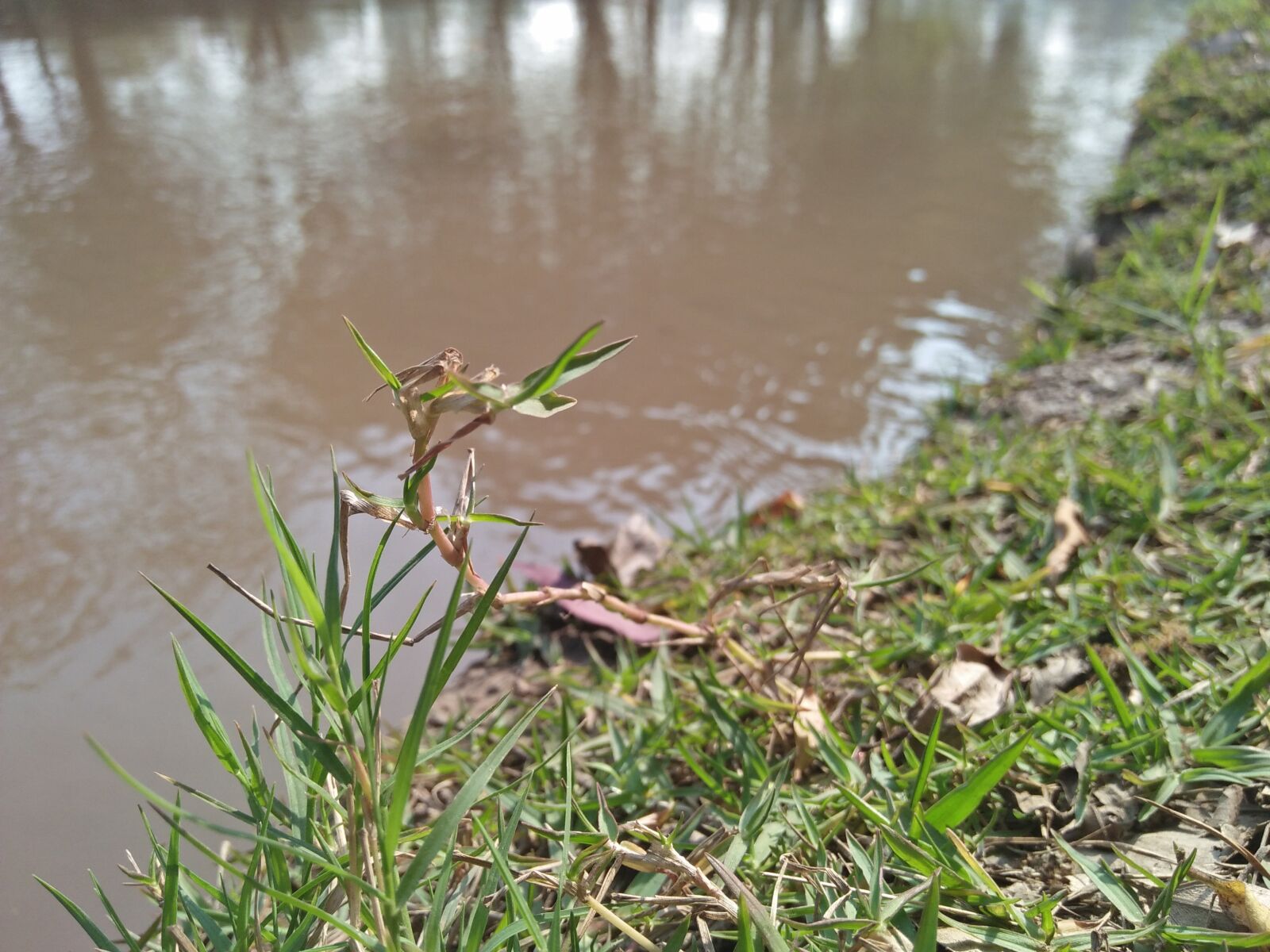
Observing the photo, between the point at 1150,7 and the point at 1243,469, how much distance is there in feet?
40.9

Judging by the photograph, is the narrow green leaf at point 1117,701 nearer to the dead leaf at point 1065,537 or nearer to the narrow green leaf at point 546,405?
the dead leaf at point 1065,537

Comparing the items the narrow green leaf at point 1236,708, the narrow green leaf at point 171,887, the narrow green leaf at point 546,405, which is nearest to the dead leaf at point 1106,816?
the narrow green leaf at point 1236,708

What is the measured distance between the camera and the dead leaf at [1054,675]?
1246 mm

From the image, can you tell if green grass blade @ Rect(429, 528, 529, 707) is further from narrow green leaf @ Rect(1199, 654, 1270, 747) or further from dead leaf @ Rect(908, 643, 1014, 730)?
narrow green leaf @ Rect(1199, 654, 1270, 747)

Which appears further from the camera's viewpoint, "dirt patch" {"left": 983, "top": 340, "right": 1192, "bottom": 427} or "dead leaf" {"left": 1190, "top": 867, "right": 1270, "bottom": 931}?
"dirt patch" {"left": 983, "top": 340, "right": 1192, "bottom": 427}

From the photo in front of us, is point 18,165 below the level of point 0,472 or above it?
above

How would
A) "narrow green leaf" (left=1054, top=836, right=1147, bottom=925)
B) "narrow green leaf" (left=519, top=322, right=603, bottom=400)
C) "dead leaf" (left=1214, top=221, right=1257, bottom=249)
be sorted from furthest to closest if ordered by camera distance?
1. "dead leaf" (left=1214, top=221, right=1257, bottom=249)
2. "narrow green leaf" (left=1054, top=836, right=1147, bottom=925)
3. "narrow green leaf" (left=519, top=322, right=603, bottom=400)

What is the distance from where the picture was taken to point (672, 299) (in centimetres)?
334

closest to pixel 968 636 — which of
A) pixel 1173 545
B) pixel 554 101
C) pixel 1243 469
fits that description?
pixel 1173 545

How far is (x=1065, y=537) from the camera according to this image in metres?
1.56

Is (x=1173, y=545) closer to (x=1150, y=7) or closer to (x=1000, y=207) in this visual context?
(x=1000, y=207)

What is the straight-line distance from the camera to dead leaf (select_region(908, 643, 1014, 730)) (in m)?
1.17

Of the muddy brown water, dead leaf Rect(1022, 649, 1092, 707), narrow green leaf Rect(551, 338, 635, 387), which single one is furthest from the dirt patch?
narrow green leaf Rect(551, 338, 635, 387)

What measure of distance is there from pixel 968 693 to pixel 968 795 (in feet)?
0.91
